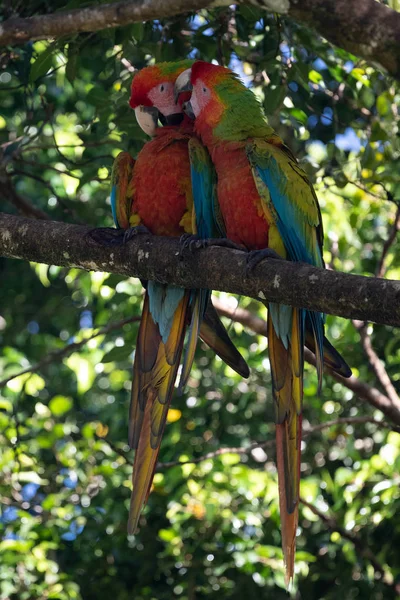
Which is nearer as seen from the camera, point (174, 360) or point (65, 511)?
point (174, 360)

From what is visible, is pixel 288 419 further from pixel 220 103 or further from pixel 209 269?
pixel 220 103

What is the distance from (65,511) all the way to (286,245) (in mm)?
1503

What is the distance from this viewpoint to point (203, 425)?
352 cm

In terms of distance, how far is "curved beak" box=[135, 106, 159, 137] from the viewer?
2336 millimetres

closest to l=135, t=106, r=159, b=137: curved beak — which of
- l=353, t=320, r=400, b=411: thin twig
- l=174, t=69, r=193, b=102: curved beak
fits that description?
l=174, t=69, r=193, b=102: curved beak

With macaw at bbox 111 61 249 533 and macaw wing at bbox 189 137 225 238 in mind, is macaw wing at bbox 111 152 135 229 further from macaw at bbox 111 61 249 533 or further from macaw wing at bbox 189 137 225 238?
macaw wing at bbox 189 137 225 238

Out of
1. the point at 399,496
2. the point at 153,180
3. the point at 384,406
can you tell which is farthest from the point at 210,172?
the point at 399,496

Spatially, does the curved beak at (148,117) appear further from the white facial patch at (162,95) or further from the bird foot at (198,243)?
the bird foot at (198,243)

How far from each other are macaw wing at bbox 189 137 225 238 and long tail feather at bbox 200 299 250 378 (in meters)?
0.24

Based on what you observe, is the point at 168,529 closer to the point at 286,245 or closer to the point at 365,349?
the point at 365,349

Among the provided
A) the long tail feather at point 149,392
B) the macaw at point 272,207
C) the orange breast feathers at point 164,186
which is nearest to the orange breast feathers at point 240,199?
the macaw at point 272,207

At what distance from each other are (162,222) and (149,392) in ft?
1.61

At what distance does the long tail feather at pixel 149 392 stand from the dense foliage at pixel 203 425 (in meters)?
0.26

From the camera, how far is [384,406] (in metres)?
2.47
